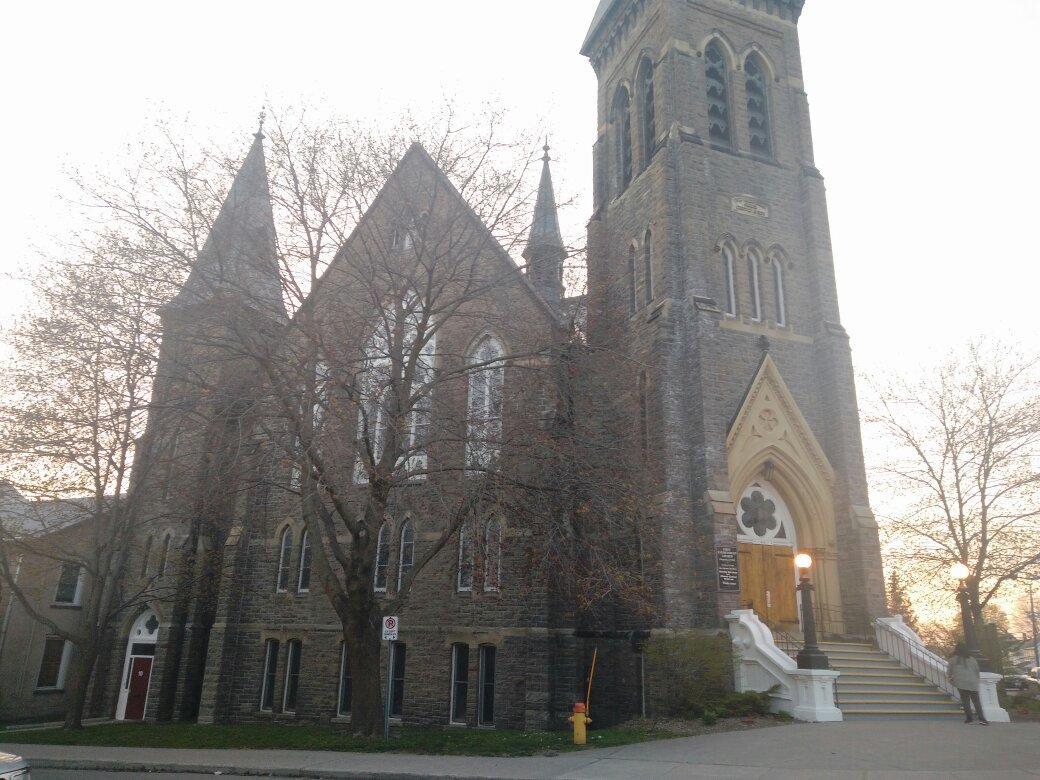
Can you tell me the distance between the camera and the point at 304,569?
20875mm

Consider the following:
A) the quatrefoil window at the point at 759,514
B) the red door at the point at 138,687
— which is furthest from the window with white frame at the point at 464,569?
the red door at the point at 138,687

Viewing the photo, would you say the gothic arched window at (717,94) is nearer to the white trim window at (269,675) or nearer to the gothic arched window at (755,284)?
the gothic arched window at (755,284)

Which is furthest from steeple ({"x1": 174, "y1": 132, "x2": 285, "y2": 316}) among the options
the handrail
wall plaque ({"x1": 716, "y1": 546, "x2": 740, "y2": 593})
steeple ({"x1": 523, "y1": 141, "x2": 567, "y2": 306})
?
the handrail

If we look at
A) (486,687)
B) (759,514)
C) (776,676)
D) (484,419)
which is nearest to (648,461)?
(759,514)

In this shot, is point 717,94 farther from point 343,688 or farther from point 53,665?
point 53,665

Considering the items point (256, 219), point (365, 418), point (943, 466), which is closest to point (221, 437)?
point (365, 418)

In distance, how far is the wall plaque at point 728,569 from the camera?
16344 mm

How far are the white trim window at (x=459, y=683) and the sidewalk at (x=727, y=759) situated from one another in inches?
224

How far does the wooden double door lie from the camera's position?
1830 centimetres

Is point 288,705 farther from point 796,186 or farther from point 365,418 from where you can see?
point 796,186

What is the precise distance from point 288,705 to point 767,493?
13.0m

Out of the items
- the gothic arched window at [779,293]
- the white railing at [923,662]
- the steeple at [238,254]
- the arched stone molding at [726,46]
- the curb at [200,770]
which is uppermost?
the arched stone molding at [726,46]

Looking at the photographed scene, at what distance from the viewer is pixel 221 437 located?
14.0m

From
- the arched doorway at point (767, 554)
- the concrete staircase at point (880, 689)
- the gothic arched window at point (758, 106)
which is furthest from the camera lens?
the gothic arched window at point (758, 106)
